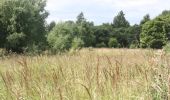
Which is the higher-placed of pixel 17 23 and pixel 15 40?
pixel 17 23

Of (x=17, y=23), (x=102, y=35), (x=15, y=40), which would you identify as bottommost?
(x=15, y=40)

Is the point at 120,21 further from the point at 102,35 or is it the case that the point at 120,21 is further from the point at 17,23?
the point at 17,23

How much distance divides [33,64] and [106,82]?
2.85m

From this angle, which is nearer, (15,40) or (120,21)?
(15,40)

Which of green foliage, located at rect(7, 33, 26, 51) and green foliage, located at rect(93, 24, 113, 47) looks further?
green foliage, located at rect(93, 24, 113, 47)

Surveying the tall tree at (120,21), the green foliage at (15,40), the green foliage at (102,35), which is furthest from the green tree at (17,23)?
the tall tree at (120,21)

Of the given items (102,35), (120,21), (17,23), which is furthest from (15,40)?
(120,21)

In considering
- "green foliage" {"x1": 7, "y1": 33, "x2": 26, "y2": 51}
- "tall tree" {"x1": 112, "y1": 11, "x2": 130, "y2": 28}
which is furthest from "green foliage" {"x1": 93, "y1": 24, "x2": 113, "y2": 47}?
"green foliage" {"x1": 7, "y1": 33, "x2": 26, "y2": 51}

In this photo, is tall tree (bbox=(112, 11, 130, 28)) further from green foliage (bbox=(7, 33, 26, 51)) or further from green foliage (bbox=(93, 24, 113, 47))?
green foliage (bbox=(7, 33, 26, 51))

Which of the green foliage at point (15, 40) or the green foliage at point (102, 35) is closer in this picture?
the green foliage at point (15, 40)

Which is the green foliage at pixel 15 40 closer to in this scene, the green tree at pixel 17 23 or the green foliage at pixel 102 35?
the green tree at pixel 17 23

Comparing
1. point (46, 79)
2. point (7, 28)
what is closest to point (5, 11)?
point (7, 28)

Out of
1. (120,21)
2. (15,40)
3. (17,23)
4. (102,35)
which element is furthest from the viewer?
(120,21)

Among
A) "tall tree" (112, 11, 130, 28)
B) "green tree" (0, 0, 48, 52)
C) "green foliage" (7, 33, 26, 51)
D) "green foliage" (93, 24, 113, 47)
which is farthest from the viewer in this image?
"tall tree" (112, 11, 130, 28)
